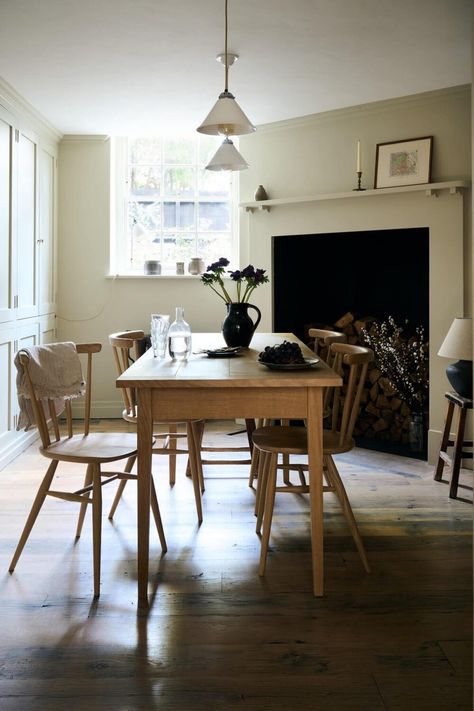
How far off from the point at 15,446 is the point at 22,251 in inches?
54.9

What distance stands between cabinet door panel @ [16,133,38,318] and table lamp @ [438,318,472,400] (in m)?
2.93

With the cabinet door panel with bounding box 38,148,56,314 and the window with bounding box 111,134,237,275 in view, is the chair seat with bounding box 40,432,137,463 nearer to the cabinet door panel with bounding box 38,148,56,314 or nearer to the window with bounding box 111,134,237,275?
the cabinet door panel with bounding box 38,148,56,314

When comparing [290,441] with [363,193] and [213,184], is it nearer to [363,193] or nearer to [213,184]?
[363,193]

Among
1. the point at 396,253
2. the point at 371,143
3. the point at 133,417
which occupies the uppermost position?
the point at 371,143

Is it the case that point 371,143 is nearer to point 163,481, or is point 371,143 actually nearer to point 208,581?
point 163,481

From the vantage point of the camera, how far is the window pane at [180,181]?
643 centimetres

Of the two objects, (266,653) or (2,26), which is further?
(2,26)

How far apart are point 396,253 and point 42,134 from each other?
2.90 m

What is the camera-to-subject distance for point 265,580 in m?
2.91

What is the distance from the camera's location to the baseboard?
4.79 meters

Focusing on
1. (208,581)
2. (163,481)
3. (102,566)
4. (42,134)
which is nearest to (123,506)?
(163,481)

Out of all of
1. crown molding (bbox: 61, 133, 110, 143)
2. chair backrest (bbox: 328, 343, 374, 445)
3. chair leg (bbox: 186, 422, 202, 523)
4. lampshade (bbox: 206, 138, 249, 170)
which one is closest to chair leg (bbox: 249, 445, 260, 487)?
chair leg (bbox: 186, 422, 202, 523)

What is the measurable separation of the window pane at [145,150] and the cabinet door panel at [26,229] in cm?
119

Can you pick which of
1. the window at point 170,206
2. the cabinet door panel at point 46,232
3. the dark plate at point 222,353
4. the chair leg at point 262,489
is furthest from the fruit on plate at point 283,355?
the window at point 170,206
